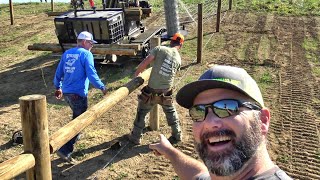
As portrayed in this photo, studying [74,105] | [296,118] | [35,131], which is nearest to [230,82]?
[35,131]

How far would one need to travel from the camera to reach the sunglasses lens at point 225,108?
76.5 inches

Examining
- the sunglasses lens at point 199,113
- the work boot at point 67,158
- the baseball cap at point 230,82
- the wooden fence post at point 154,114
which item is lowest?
the work boot at point 67,158

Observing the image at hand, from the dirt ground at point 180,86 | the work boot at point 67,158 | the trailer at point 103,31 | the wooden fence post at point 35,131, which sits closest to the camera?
the wooden fence post at point 35,131

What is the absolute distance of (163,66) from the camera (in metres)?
5.60

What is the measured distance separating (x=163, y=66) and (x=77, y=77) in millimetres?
1314

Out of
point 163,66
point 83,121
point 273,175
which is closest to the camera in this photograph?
point 273,175

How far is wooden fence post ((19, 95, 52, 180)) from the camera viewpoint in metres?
2.58

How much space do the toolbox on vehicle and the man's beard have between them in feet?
25.1

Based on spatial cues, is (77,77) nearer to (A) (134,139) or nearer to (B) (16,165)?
(A) (134,139)

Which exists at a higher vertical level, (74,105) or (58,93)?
(58,93)

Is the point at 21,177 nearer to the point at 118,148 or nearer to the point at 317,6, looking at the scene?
the point at 118,148

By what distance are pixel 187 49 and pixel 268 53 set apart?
259cm

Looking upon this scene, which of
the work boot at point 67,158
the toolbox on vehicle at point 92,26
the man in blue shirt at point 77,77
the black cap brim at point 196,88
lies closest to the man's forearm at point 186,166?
the black cap brim at point 196,88

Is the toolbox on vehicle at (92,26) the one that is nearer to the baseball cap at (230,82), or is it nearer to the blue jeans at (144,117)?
Answer: the blue jeans at (144,117)
